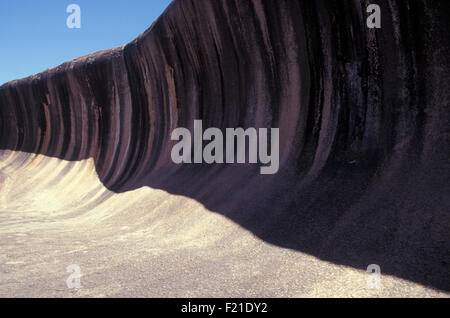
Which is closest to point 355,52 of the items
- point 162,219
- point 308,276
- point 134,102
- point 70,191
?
point 308,276

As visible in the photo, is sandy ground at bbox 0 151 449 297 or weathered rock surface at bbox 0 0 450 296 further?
weathered rock surface at bbox 0 0 450 296

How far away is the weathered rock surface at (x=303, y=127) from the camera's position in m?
2.75

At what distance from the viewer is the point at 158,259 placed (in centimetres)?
309

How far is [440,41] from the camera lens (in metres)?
3.21

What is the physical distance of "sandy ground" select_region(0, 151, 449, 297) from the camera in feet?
7.39

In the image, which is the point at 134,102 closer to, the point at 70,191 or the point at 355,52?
the point at 70,191

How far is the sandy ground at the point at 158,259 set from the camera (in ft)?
7.39

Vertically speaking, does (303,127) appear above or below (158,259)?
above

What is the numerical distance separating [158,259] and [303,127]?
2591mm

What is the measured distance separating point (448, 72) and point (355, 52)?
103 cm

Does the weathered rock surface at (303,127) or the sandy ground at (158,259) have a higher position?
the weathered rock surface at (303,127)

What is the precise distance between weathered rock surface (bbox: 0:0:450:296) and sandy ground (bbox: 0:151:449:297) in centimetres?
6

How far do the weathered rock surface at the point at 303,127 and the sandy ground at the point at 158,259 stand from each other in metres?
0.06

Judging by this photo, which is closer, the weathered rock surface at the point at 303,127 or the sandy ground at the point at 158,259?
the sandy ground at the point at 158,259
